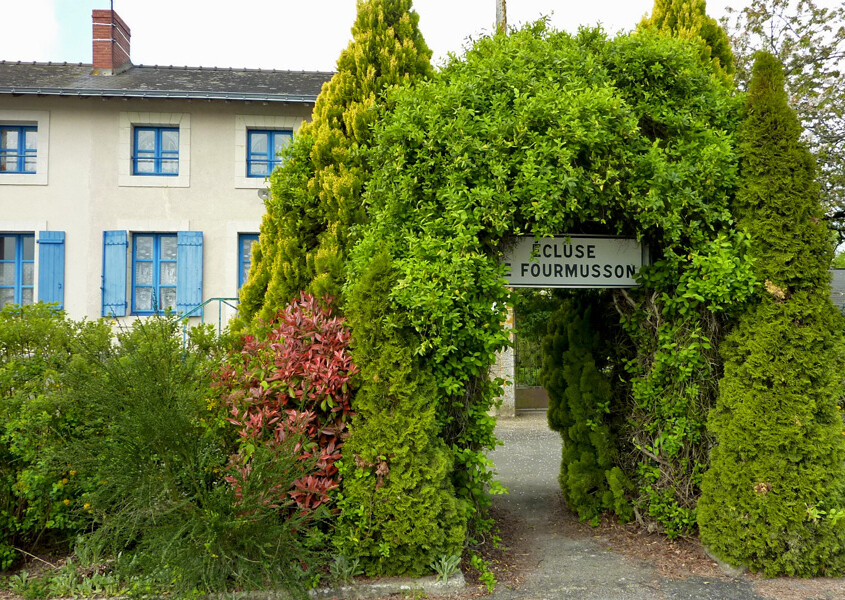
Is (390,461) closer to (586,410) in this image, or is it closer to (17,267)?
(586,410)

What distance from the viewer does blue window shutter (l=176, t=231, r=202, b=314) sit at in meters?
14.1

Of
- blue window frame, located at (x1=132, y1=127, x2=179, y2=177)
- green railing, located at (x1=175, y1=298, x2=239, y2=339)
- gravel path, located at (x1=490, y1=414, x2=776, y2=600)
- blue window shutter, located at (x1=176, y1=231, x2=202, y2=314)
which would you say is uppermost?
blue window frame, located at (x1=132, y1=127, x2=179, y2=177)

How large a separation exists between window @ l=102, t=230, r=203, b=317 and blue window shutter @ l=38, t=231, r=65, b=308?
913 mm

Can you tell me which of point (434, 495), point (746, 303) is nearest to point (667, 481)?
point (746, 303)

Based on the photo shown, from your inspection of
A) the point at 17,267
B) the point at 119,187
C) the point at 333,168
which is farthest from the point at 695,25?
the point at 17,267

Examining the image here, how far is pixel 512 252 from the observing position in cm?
536

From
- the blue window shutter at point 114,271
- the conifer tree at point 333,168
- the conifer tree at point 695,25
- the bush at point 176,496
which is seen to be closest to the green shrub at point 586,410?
the conifer tree at point 695,25

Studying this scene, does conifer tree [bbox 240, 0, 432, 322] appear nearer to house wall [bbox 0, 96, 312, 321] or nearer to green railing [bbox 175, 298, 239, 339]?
green railing [bbox 175, 298, 239, 339]

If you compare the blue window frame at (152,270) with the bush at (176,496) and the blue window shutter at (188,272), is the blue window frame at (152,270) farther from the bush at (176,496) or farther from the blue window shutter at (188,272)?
the bush at (176,496)

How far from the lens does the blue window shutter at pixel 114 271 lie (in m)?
13.9

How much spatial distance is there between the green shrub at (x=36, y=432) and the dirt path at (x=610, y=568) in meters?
3.21

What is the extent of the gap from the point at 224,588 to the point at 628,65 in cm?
459

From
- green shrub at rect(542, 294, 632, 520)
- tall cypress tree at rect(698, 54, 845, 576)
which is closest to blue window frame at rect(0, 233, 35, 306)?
green shrub at rect(542, 294, 632, 520)

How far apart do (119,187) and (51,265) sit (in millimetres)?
2107
